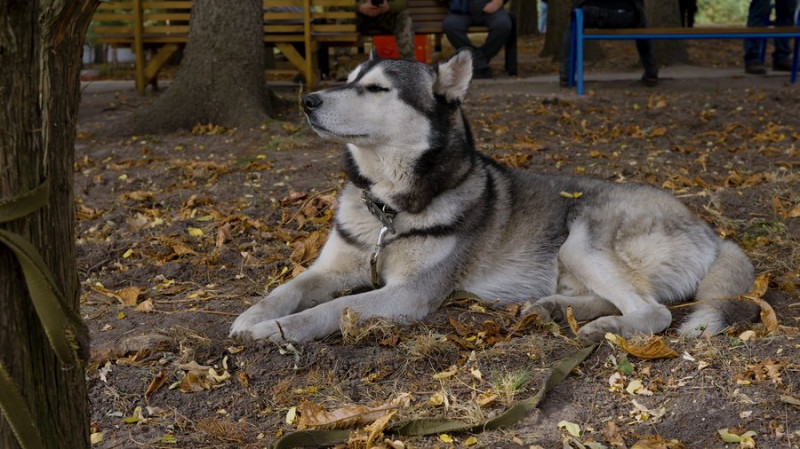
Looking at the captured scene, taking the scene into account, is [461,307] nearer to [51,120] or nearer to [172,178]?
[51,120]

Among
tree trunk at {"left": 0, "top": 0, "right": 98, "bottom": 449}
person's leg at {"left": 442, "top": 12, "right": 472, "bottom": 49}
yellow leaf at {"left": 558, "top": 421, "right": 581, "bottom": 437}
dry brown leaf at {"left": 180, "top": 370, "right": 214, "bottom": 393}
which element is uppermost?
person's leg at {"left": 442, "top": 12, "right": 472, "bottom": 49}

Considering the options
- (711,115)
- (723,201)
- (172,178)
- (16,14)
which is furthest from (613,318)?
(711,115)

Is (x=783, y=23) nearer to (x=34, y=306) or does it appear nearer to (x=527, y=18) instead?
(x=527, y=18)

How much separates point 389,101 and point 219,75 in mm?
5334

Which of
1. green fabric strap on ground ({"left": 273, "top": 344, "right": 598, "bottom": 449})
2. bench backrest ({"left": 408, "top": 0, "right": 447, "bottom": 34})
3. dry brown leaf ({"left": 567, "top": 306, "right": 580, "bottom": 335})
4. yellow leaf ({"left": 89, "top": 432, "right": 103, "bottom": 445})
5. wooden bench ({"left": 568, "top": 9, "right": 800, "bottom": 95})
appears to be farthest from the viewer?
bench backrest ({"left": 408, "top": 0, "right": 447, "bottom": 34})

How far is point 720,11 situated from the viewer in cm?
3175

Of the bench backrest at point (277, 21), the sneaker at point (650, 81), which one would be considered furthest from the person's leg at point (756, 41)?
the bench backrest at point (277, 21)

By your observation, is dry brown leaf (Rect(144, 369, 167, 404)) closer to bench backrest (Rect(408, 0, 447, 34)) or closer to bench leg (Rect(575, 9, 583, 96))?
bench leg (Rect(575, 9, 583, 96))

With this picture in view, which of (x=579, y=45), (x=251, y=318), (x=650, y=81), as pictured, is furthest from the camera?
(x=650, y=81)

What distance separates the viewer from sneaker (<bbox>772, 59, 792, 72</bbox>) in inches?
561

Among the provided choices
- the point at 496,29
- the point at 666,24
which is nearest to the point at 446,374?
the point at 496,29

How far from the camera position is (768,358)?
3.60m

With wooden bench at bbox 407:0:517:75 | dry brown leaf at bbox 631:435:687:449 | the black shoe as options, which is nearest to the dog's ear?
dry brown leaf at bbox 631:435:687:449

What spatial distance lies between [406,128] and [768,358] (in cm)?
207
